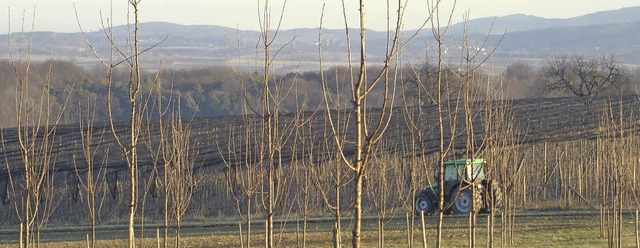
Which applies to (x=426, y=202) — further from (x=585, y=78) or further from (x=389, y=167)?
(x=585, y=78)

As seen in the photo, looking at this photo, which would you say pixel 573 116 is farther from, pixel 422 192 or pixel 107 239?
pixel 107 239

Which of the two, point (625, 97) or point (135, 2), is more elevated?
point (135, 2)

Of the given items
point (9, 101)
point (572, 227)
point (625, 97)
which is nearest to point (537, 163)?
point (625, 97)

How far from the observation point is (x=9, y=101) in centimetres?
4378

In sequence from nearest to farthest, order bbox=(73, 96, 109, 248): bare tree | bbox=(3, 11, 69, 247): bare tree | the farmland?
bbox=(3, 11, 69, 247): bare tree
bbox=(73, 96, 109, 248): bare tree
the farmland

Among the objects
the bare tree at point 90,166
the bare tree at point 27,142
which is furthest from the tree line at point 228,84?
the bare tree at point 27,142

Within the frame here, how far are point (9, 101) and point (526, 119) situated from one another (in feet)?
73.4

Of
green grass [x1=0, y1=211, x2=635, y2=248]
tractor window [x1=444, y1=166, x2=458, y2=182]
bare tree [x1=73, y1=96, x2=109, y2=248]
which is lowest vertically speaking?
green grass [x1=0, y1=211, x2=635, y2=248]

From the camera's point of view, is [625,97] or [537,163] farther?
[625,97]

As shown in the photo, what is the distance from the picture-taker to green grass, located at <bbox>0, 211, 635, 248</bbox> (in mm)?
20469

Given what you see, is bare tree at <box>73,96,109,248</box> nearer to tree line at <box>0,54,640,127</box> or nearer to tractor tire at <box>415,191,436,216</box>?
tree line at <box>0,54,640,127</box>

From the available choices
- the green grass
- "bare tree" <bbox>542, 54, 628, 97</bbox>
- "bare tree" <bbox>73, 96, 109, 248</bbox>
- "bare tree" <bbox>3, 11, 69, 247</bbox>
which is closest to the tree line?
"bare tree" <bbox>542, 54, 628, 97</bbox>

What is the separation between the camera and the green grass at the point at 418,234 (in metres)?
20.5

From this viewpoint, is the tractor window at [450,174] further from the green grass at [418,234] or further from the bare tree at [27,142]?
the bare tree at [27,142]
